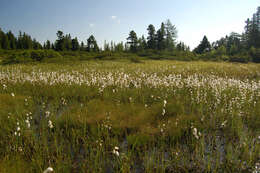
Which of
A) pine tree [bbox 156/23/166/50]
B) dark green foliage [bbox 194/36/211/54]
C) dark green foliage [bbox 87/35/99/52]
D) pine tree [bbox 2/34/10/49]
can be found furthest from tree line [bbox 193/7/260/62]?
pine tree [bbox 2/34/10/49]

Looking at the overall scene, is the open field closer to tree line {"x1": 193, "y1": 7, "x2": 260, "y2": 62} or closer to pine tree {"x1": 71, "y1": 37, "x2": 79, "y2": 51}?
tree line {"x1": 193, "y1": 7, "x2": 260, "y2": 62}

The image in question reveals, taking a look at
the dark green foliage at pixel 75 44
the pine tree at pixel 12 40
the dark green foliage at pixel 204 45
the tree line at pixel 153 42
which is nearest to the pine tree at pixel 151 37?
the tree line at pixel 153 42

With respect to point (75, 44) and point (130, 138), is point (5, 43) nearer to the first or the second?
point (75, 44)

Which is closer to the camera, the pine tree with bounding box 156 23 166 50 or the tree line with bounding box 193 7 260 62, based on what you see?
the tree line with bounding box 193 7 260 62

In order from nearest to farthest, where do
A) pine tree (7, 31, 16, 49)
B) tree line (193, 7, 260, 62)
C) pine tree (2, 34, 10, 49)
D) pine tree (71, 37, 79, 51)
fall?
tree line (193, 7, 260, 62)
pine tree (2, 34, 10, 49)
pine tree (71, 37, 79, 51)
pine tree (7, 31, 16, 49)

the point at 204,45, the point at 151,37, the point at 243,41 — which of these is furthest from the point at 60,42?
the point at 243,41

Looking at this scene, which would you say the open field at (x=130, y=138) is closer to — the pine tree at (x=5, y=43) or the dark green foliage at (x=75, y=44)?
the dark green foliage at (x=75, y=44)

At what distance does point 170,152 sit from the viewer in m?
3.12

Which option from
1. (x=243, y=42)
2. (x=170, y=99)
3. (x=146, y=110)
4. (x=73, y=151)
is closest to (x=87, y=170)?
(x=73, y=151)

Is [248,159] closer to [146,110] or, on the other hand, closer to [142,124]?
[142,124]

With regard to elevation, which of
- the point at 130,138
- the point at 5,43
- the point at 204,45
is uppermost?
the point at 204,45

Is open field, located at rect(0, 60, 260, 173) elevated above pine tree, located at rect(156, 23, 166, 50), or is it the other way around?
pine tree, located at rect(156, 23, 166, 50)

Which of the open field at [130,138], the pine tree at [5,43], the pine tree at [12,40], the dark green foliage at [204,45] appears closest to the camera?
the open field at [130,138]

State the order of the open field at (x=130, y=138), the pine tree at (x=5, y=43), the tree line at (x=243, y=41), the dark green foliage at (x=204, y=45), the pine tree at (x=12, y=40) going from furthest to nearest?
the dark green foliage at (x=204, y=45) → the pine tree at (x=12, y=40) → the pine tree at (x=5, y=43) → the tree line at (x=243, y=41) → the open field at (x=130, y=138)
